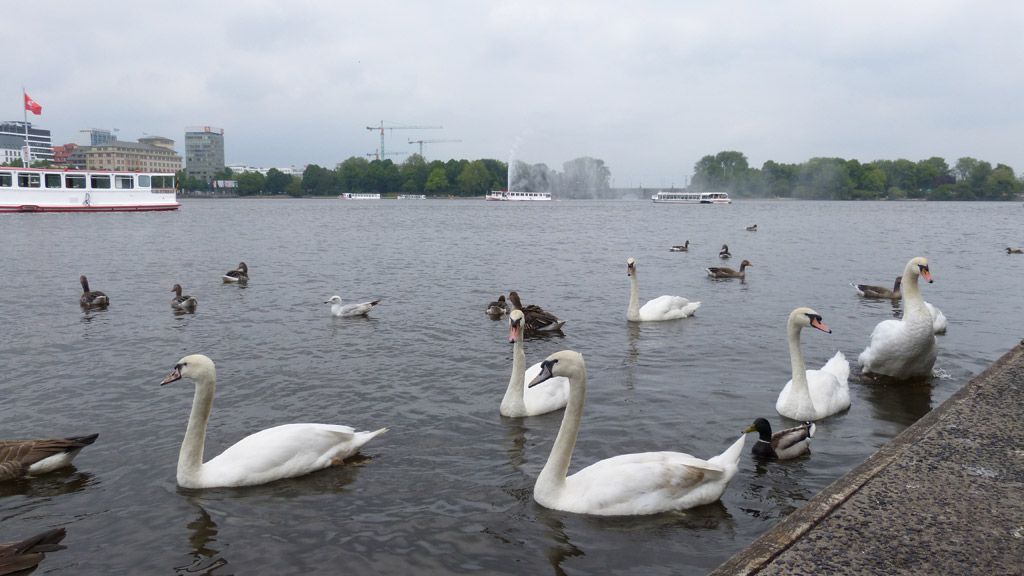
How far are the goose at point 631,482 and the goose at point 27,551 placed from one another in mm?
3543

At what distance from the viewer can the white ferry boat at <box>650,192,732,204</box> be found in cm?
13612

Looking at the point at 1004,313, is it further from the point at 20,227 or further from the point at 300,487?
the point at 20,227

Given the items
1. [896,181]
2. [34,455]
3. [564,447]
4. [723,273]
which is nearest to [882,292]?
[723,273]

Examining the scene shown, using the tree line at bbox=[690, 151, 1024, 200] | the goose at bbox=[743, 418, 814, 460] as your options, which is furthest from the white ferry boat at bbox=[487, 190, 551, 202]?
the goose at bbox=[743, 418, 814, 460]

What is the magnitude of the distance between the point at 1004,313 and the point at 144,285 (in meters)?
20.7

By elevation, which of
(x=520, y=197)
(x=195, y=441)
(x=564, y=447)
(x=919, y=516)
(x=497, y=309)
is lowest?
(x=497, y=309)

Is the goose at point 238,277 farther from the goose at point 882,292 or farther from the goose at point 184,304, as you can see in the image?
the goose at point 882,292

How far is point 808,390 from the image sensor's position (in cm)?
798

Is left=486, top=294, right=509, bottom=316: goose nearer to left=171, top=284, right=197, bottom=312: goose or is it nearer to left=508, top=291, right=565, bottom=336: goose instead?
left=508, top=291, right=565, bottom=336: goose

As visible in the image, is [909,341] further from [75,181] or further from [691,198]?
[691,198]

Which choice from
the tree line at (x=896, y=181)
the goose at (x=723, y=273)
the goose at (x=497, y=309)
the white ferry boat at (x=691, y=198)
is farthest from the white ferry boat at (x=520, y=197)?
the goose at (x=497, y=309)

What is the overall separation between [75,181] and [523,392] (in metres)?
69.6

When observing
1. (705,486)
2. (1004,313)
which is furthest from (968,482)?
(1004,313)

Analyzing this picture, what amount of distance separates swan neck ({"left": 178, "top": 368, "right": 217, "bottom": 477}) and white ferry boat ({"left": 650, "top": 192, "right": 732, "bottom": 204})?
435 feet
